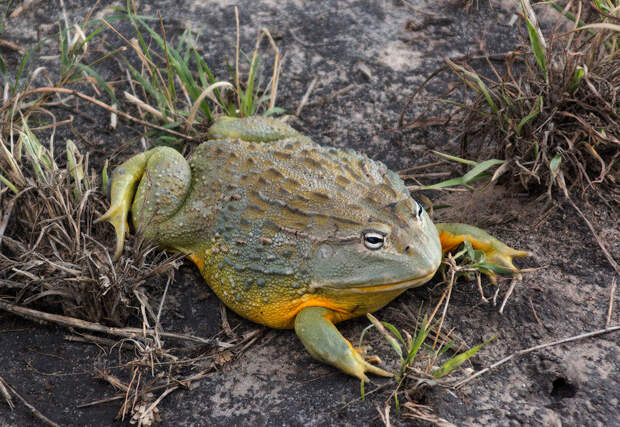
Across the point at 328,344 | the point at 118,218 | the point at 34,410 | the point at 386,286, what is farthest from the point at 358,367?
the point at 118,218

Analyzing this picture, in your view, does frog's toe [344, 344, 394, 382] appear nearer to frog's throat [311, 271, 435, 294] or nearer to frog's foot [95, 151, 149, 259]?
frog's throat [311, 271, 435, 294]

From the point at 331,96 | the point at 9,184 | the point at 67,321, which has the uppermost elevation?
the point at 9,184

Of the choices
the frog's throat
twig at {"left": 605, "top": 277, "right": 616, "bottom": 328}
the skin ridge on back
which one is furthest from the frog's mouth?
twig at {"left": 605, "top": 277, "right": 616, "bottom": 328}

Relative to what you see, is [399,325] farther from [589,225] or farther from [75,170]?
[75,170]

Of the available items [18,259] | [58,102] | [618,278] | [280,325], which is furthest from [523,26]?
[18,259]

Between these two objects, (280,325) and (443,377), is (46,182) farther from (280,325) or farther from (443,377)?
(443,377)
